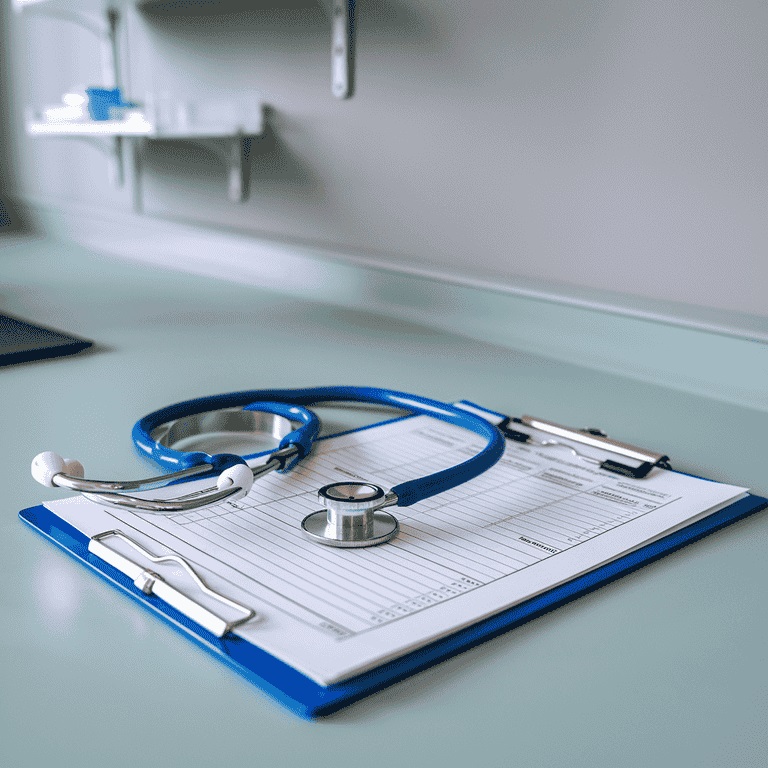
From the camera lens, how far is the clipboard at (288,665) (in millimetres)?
405

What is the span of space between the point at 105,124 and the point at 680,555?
1.40 m

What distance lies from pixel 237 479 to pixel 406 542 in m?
0.11

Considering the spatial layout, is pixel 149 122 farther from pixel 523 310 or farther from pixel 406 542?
pixel 406 542

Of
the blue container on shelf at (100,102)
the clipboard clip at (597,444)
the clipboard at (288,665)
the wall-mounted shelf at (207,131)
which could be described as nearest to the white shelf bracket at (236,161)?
the wall-mounted shelf at (207,131)

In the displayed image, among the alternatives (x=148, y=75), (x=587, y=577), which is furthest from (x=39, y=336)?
(x=148, y=75)

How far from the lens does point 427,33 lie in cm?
127

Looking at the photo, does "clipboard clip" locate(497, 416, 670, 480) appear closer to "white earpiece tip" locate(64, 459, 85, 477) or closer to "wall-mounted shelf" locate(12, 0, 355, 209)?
"white earpiece tip" locate(64, 459, 85, 477)

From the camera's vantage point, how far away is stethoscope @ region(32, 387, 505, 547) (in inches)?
21.1

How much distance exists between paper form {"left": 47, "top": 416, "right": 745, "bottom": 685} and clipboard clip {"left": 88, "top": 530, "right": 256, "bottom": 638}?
0.04 feet

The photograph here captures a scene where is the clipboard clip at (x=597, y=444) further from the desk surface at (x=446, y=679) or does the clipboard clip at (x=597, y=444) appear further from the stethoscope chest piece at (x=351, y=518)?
the stethoscope chest piece at (x=351, y=518)

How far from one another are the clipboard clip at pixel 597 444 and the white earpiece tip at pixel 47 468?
0.38 meters

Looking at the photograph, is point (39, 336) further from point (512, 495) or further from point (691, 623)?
point (691, 623)

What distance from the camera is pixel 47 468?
0.55 m

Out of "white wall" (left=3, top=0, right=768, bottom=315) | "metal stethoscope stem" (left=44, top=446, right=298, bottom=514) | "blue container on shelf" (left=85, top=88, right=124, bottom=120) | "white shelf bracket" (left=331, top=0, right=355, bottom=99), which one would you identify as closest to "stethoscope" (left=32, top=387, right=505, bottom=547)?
"metal stethoscope stem" (left=44, top=446, right=298, bottom=514)
